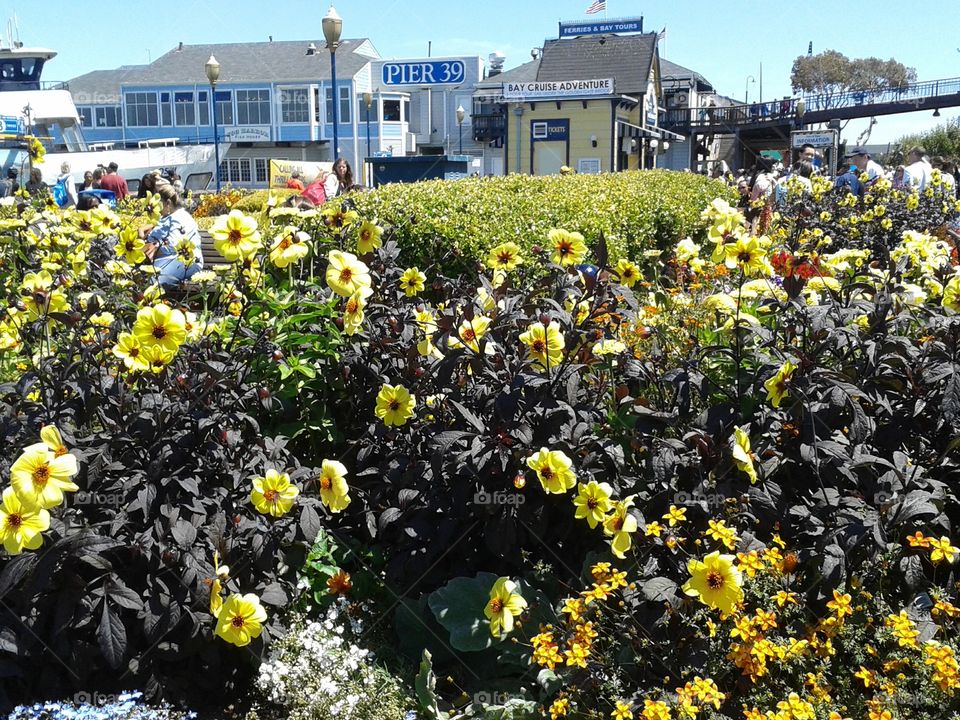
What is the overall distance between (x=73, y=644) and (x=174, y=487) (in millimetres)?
472

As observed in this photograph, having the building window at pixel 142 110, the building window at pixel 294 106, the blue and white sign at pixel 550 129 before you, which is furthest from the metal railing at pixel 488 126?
the building window at pixel 142 110

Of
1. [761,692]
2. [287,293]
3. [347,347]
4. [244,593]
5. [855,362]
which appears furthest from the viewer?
[287,293]

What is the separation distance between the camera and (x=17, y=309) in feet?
10.9

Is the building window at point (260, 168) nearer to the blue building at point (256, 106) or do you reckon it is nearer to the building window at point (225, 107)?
the blue building at point (256, 106)

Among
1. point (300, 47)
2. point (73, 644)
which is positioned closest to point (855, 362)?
point (73, 644)

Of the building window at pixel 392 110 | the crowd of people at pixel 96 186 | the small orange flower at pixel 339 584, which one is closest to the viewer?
the small orange flower at pixel 339 584

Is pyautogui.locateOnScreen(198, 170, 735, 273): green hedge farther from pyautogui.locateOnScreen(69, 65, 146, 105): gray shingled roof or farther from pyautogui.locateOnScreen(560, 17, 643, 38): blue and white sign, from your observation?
pyautogui.locateOnScreen(69, 65, 146, 105): gray shingled roof

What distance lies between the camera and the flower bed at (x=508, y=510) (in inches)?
91.0

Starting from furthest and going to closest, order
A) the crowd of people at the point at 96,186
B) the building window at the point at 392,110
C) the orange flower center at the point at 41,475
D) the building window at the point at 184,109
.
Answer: the building window at the point at 184,109
the building window at the point at 392,110
the crowd of people at the point at 96,186
the orange flower center at the point at 41,475

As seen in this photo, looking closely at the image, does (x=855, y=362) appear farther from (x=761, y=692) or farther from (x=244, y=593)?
(x=244, y=593)

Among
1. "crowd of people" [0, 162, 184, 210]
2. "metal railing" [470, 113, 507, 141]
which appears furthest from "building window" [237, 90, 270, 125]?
"crowd of people" [0, 162, 184, 210]

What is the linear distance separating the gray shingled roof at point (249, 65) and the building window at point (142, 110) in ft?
2.68

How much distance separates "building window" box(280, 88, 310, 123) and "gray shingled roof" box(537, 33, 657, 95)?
628 inches

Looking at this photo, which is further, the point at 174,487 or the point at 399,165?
the point at 399,165
